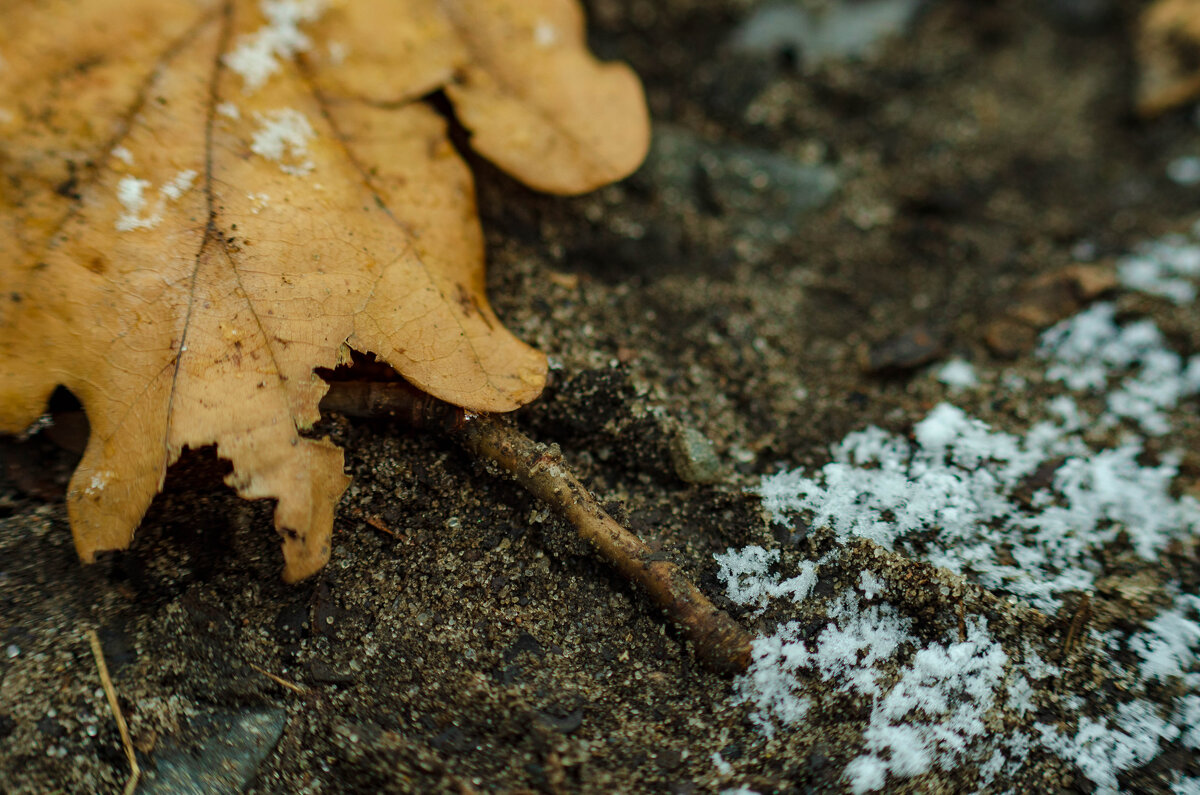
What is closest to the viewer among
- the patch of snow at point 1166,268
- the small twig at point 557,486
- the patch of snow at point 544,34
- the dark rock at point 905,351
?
the small twig at point 557,486

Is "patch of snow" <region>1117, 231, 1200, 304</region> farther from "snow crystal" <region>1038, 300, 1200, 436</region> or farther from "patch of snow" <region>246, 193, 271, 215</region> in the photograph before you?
"patch of snow" <region>246, 193, 271, 215</region>

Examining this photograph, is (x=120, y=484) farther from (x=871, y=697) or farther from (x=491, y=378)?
(x=871, y=697)

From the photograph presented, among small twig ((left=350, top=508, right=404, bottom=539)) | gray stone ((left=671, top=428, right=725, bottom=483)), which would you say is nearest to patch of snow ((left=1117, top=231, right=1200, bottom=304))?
gray stone ((left=671, top=428, right=725, bottom=483))

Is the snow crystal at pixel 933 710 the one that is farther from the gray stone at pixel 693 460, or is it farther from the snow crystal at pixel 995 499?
the gray stone at pixel 693 460

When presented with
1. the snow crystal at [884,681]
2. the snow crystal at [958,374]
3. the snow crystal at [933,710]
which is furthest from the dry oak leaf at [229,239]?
the snow crystal at [958,374]

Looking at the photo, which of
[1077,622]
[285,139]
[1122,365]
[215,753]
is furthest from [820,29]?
[215,753]
